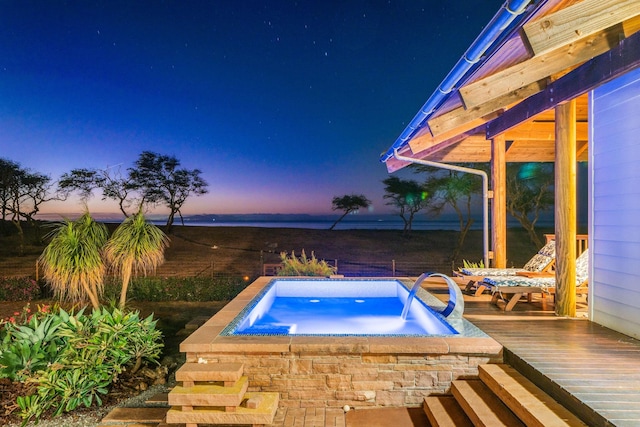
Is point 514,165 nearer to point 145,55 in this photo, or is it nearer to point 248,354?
point 145,55

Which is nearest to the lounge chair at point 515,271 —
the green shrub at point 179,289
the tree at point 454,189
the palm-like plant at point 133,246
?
the palm-like plant at point 133,246

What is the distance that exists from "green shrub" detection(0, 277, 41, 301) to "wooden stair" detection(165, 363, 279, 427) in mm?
9059

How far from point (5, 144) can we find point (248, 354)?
19.4 metres

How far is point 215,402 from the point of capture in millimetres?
3180

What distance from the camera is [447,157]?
27.9 feet

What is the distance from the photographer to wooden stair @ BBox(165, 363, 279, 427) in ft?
10.4

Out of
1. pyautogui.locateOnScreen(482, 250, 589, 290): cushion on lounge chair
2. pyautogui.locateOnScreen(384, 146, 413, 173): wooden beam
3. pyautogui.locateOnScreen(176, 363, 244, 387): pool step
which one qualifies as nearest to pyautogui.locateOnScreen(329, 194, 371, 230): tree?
pyautogui.locateOnScreen(384, 146, 413, 173): wooden beam

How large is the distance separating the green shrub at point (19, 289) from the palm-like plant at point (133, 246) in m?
5.41

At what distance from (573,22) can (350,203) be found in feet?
90.1

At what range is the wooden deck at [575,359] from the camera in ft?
8.36

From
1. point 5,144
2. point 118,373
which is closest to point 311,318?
point 118,373

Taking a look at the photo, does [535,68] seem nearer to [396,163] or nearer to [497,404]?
[497,404]

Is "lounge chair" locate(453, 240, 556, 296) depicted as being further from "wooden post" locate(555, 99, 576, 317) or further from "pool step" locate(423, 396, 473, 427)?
"pool step" locate(423, 396, 473, 427)

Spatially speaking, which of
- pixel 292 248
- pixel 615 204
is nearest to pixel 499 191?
pixel 615 204
